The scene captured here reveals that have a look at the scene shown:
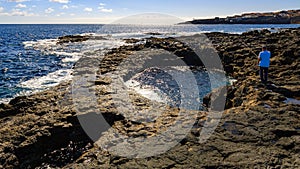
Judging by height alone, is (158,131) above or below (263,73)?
below

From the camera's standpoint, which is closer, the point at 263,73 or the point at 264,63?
the point at 264,63

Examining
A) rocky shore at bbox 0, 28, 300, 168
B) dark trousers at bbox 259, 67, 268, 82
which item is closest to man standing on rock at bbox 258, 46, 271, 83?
dark trousers at bbox 259, 67, 268, 82

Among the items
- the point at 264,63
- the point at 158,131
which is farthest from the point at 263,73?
the point at 158,131

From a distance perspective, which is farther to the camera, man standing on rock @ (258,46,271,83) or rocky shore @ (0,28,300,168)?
man standing on rock @ (258,46,271,83)

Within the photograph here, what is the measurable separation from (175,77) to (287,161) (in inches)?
589

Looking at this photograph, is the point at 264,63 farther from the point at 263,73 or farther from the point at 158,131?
the point at 158,131

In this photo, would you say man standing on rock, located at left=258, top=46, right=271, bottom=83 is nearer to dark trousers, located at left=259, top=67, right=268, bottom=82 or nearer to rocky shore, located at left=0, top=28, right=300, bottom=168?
dark trousers, located at left=259, top=67, right=268, bottom=82

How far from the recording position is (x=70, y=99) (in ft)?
33.8

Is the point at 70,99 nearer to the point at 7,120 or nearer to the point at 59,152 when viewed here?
the point at 7,120

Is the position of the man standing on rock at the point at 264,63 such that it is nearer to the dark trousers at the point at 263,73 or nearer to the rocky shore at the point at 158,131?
the dark trousers at the point at 263,73

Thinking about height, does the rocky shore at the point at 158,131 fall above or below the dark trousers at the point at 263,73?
below

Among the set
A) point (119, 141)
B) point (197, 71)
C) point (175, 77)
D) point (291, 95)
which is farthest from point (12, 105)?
point (197, 71)

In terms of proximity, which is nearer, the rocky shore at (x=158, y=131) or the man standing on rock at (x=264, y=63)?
the rocky shore at (x=158, y=131)

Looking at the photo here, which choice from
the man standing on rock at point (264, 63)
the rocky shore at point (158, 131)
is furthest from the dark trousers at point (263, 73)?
the rocky shore at point (158, 131)
